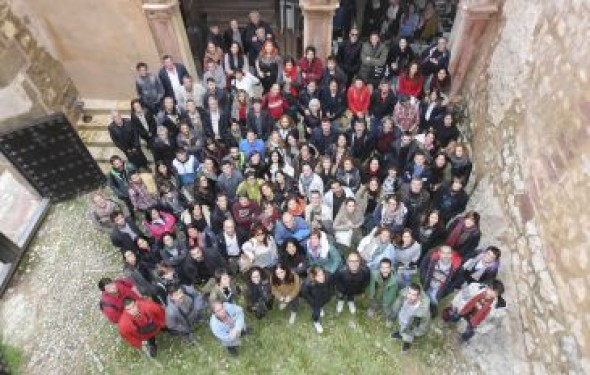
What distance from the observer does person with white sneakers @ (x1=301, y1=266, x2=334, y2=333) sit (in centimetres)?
639

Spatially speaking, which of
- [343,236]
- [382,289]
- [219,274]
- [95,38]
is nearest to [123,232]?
[219,274]

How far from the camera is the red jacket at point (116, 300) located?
6375 millimetres

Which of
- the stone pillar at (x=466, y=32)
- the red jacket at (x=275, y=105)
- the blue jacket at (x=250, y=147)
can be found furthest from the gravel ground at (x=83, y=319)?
the red jacket at (x=275, y=105)

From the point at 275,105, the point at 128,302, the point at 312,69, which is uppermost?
the point at 312,69

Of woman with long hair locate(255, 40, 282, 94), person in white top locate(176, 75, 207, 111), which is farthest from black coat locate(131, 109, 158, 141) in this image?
woman with long hair locate(255, 40, 282, 94)

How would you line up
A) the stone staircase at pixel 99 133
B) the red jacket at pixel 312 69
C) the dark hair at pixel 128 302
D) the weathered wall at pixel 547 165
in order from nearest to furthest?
the weathered wall at pixel 547 165
the dark hair at pixel 128 302
the red jacket at pixel 312 69
the stone staircase at pixel 99 133

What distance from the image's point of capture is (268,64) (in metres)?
8.70

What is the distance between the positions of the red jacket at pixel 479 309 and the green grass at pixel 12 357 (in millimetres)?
6248

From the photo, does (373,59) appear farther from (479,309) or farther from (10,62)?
(10,62)

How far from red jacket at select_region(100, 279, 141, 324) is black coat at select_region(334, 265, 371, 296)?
265 cm

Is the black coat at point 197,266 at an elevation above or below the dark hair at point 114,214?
below

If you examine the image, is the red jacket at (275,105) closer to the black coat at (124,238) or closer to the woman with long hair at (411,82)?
the woman with long hair at (411,82)

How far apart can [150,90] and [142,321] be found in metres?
3.94

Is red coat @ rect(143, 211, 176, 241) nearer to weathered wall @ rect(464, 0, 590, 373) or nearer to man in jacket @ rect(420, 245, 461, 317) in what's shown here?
man in jacket @ rect(420, 245, 461, 317)
